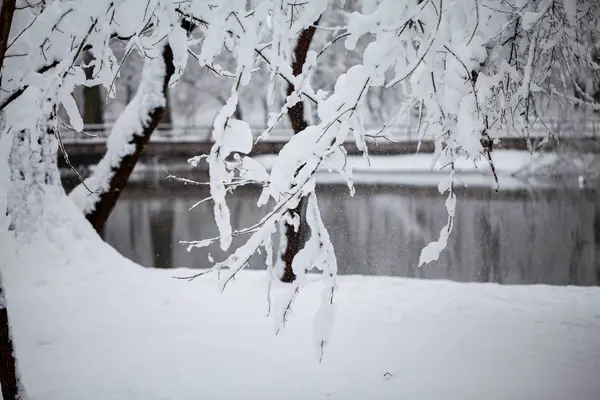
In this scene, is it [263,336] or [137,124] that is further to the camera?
[137,124]

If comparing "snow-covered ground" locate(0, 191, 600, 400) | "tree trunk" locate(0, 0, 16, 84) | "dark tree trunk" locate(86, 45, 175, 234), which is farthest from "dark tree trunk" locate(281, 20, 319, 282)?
"tree trunk" locate(0, 0, 16, 84)

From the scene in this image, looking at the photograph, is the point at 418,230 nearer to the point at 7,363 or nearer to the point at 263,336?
the point at 263,336

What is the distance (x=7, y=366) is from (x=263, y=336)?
225cm

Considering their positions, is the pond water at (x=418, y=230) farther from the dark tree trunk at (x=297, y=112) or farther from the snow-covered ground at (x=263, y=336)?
the snow-covered ground at (x=263, y=336)

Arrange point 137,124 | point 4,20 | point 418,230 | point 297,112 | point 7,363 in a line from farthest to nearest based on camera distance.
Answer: point 418,230 < point 137,124 < point 297,112 < point 7,363 < point 4,20

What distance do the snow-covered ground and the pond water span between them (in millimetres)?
4511

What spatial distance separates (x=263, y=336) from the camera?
5.12m

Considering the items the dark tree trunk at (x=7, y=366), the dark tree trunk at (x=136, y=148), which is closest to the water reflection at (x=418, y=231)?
the dark tree trunk at (x=136, y=148)

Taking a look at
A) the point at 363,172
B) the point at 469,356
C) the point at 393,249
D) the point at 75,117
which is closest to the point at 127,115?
the point at 75,117

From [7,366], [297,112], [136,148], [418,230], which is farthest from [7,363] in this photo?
[418,230]

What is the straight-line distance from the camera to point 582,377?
4289 mm

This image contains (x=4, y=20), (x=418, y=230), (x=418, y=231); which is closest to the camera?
(x=4, y=20)

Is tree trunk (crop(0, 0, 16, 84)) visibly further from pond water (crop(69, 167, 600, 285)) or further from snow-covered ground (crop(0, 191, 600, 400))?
pond water (crop(69, 167, 600, 285))

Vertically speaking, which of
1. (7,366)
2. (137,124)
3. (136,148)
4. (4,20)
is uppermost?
(4,20)
